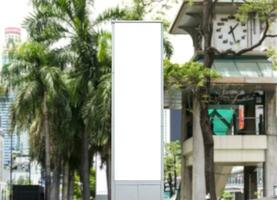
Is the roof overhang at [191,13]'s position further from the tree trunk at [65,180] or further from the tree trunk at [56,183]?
the tree trunk at [65,180]

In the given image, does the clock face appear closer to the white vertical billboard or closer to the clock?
the clock

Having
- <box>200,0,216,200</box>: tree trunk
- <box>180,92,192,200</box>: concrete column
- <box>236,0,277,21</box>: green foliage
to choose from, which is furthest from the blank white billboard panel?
A: <box>180,92,192,200</box>: concrete column

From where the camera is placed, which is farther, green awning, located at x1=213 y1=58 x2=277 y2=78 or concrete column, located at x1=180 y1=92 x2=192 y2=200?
concrete column, located at x1=180 y1=92 x2=192 y2=200

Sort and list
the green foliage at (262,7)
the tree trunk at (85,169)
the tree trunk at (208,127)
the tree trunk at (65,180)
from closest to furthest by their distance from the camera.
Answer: the green foliage at (262,7) < the tree trunk at (208,127) < the tree trunk at (85,169) < the tree trunk at (65,180)

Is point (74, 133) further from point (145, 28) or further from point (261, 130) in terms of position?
point (145, 28)

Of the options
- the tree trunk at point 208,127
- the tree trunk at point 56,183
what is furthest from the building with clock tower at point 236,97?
the tree trunk at point 56,183

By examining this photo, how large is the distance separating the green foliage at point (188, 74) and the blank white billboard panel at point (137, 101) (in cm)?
592

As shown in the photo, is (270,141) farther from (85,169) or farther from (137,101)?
(137,101)

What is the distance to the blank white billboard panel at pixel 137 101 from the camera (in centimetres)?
1709

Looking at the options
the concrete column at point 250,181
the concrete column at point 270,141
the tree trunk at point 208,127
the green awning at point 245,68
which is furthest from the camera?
the concrete column at point 250,181

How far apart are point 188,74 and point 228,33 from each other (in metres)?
7.52

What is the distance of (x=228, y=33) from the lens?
30.8m

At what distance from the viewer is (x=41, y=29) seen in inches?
1372

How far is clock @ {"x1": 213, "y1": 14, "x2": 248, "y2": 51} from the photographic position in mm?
30688
